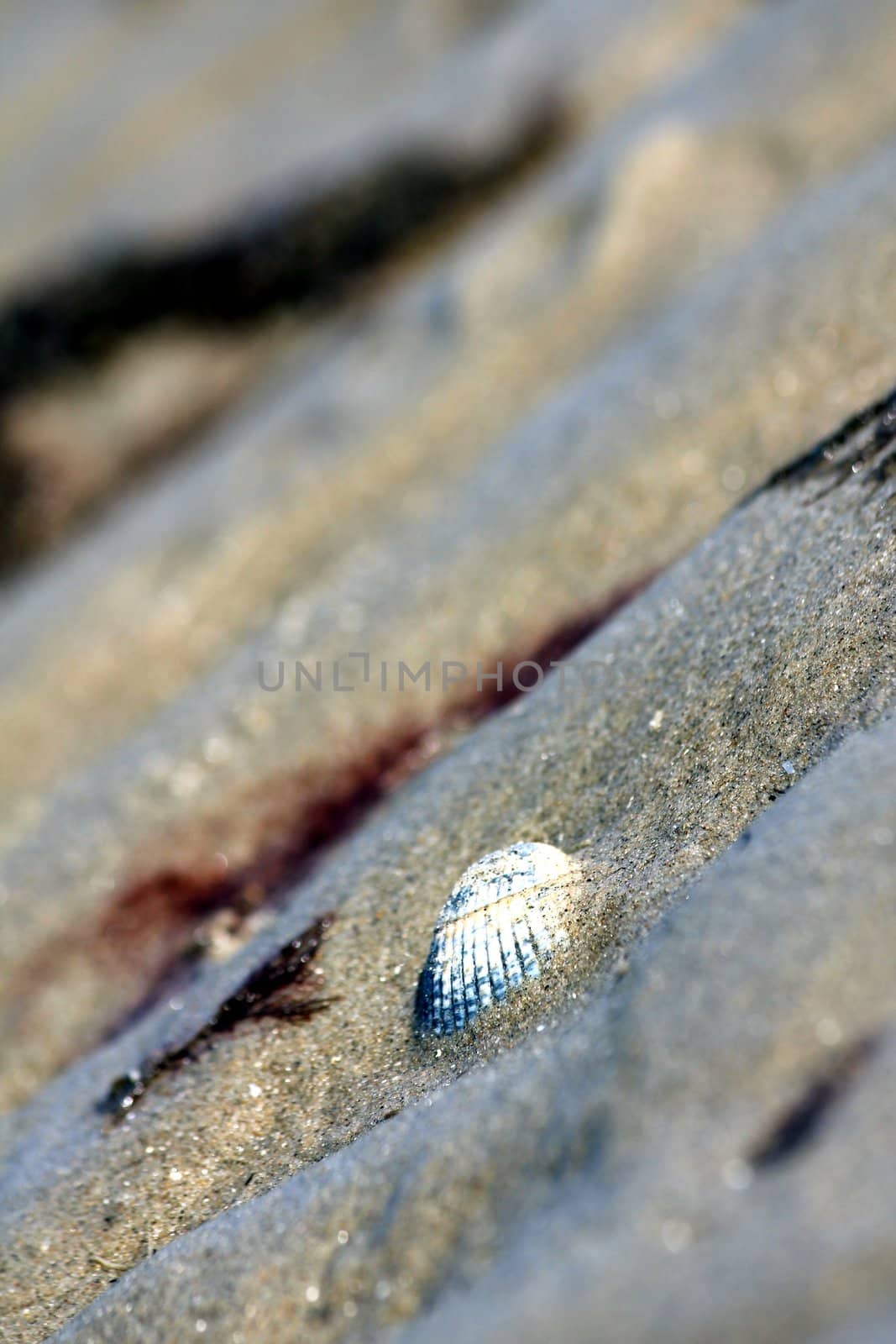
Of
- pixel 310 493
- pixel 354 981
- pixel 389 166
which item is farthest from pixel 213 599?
pixel 389 166

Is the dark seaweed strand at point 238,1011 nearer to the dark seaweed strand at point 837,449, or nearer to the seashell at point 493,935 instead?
the seashell at point 493,935

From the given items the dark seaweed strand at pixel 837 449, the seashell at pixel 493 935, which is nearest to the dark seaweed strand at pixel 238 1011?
the seashell at pixel 493 935

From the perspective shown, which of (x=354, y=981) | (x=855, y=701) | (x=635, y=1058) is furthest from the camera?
(x=354, y=981)

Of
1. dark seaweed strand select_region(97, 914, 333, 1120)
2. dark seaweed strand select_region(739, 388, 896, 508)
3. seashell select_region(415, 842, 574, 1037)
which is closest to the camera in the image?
seashell select_region(415, 842, 574, 1037)

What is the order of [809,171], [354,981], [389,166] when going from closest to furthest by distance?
[354,981] < [809,171] < [389,166]

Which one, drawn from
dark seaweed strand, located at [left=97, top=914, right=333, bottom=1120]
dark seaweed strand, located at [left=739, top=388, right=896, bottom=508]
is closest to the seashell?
dark seaweed strand, located at [left=97, top=914, right=333, bottom=1120]

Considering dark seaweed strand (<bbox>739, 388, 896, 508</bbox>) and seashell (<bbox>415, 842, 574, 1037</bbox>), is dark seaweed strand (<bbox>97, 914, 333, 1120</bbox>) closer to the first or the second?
seashell (<bbox>415, 842, 574, 1037</bbox>)

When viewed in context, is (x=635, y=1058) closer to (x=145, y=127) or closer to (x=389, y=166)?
(x=389, y=166)

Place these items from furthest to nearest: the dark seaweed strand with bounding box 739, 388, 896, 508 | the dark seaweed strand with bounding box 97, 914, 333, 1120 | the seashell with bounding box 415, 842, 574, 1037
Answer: the dark seaweed strand with bounding box 739, 388, 896, 508, the dark seaweed strand with bounding box 97, 914, 333, 1120, the seashell with bounding box 415, 842, 574, 1037
